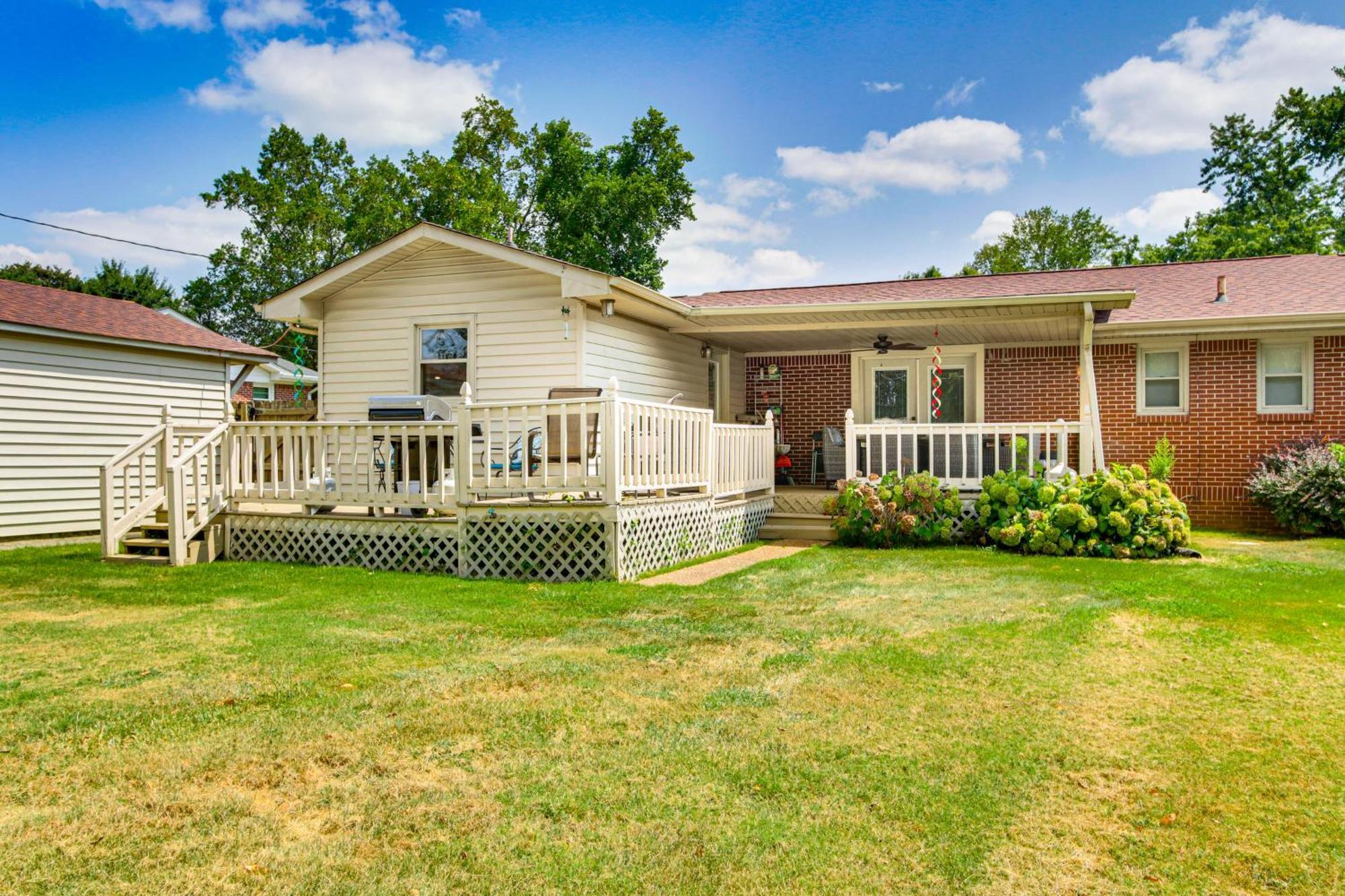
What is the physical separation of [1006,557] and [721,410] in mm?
6083

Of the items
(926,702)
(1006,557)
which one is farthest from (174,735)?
(1006,557)

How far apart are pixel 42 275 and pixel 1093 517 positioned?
38.5 meters

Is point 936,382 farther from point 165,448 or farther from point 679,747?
point 679,747

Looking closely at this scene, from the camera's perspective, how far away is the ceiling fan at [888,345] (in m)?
13.2

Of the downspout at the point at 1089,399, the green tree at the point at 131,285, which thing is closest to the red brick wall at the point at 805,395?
the downspout at the point at 1089,399

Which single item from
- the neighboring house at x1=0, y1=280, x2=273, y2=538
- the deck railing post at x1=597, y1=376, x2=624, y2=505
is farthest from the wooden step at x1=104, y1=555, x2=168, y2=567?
the deck railing post at x1=597, y1=376, x2=624, y2=505

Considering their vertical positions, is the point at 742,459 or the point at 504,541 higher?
the point at 742,459

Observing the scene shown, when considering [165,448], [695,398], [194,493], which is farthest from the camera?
[695,398]

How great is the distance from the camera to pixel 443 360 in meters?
11.2

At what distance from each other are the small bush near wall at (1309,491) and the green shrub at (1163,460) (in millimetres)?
1001

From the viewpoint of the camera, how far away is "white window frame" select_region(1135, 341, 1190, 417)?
12.4 metres

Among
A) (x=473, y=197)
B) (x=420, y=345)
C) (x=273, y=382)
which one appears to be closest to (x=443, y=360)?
(x=420, y=345)

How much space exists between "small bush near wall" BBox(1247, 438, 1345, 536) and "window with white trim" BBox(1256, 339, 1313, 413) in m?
0.70

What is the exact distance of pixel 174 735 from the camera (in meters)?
3.64
